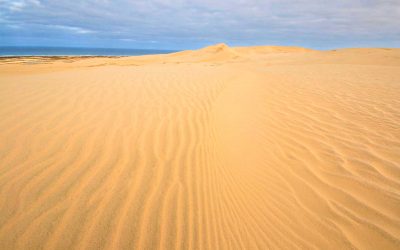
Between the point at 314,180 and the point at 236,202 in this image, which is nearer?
the point at 236,202

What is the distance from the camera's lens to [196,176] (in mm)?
2732

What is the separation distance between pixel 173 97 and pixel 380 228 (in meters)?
4.67

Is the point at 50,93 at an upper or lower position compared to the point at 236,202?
upper

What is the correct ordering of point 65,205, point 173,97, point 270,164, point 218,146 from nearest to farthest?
point 65,205, point 270,164, point 218,146, point 173,97

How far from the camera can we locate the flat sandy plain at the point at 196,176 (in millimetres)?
1926

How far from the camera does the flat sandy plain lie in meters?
1.93

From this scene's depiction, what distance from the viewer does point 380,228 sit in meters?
1.92

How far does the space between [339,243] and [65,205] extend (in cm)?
219

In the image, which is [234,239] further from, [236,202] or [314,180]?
[314,180]

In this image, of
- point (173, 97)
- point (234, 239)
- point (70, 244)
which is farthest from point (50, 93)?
point (234, 239)

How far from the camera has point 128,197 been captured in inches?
91.0

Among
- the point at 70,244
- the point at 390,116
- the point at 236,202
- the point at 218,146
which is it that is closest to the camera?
the point at 70,244

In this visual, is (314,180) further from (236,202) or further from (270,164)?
(236,202)

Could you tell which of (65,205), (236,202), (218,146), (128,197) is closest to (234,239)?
(236,202)
